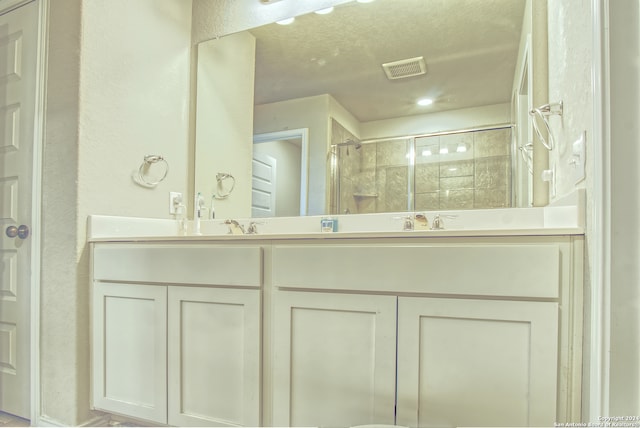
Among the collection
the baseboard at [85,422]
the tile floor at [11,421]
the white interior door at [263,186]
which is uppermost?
the white interior door at [263,186]

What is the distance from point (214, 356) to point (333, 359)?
0.47 m

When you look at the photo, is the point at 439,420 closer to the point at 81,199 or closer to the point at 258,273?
the point at 258,273

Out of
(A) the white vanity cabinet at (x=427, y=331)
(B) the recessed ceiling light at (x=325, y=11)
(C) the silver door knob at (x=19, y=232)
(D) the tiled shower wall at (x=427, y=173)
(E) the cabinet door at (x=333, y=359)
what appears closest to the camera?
(A) the white vanity cabinet at (x=427, y=331)

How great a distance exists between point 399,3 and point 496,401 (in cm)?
167

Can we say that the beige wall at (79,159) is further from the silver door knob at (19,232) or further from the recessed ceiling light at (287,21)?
the recessed ceiling light at (287,21)

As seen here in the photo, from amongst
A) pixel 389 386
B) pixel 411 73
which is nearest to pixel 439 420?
pixel 389 386

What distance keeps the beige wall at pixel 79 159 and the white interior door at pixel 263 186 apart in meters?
0.57

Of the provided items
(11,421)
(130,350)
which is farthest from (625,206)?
(11,421)

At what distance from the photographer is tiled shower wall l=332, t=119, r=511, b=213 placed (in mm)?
1593

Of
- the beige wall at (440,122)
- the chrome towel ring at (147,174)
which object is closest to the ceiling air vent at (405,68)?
the beige wall at (440,122)

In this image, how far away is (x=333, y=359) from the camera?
1.21m

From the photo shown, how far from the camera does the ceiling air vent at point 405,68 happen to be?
1732 millimetres

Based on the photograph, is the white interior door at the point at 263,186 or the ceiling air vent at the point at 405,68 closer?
the ceiling air vent at the point at 405,68

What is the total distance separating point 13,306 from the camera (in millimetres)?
1776
